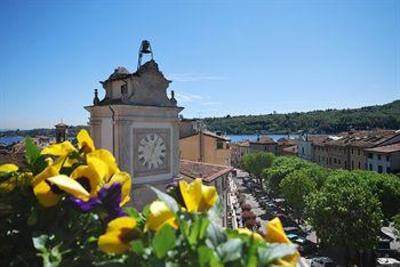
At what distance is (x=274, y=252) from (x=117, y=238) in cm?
47

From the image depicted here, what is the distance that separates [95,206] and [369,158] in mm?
54969

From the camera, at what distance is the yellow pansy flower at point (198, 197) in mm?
1333

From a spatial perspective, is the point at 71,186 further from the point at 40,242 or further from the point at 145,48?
the point at 145,48

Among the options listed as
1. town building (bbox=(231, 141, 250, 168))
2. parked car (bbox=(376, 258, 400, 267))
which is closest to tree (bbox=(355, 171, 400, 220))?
parked car (bbox=(376, 258, 400, 267))

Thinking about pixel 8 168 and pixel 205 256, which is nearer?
pixel 205 256

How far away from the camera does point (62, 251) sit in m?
1.25

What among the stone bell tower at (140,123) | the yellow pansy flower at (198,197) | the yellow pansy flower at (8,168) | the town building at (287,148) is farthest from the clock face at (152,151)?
the town building at (287,148)

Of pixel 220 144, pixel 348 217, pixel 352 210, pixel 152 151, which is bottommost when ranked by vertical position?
pixel 348 217

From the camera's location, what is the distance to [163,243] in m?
1.01

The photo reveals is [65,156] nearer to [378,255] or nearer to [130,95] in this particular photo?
[130,95]

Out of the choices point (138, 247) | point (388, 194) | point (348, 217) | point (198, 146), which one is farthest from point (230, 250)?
point (388, 194)

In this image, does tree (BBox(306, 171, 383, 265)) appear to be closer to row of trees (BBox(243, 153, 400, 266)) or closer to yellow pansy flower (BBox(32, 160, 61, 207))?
row of trees (BBox(243, 153, 400, 266))

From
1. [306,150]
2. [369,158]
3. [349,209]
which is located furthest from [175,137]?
[306,150]

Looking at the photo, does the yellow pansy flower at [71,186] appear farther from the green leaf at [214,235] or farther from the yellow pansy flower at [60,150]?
the green leaf at [214,235]
